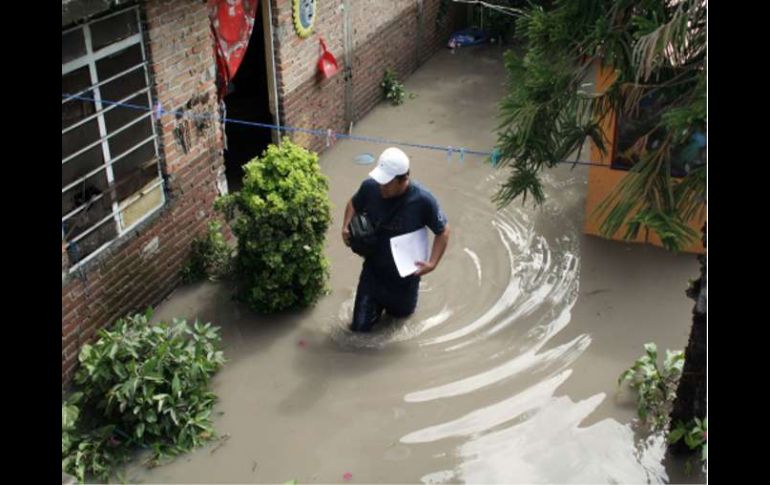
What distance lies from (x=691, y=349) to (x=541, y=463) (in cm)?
123

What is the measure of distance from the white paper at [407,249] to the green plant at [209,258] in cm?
200

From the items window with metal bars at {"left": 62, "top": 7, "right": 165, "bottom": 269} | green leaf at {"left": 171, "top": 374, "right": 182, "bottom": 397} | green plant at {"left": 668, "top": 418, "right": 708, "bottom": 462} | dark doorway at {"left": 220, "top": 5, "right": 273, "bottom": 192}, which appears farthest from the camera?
dark doorway at {"left": 220, "top": 5, "right": 273, "bottom": 192}

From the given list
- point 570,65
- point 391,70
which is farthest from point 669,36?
point 391,70

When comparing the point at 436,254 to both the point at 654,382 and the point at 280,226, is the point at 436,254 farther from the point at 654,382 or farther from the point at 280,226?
the point at 654,382

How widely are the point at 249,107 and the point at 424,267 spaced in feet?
18.2

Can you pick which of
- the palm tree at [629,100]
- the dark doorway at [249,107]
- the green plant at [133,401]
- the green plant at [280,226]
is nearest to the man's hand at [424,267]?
the green plant at [280,226]

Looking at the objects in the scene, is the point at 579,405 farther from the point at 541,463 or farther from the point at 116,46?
the point at 116,46

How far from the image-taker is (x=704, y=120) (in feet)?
11.4

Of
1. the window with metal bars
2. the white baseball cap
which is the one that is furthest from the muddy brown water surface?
the white baseball cap

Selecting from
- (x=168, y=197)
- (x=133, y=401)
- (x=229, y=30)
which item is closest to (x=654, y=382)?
(x=133, y=401)

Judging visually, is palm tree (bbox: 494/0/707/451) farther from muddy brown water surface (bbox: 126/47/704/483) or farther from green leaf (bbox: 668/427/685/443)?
muddy brown water surface (bbox: 126/47/704/483)

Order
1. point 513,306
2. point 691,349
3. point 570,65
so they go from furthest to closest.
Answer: point 513,306 < point 691,349 < point 570,65

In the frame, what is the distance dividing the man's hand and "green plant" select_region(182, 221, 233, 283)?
6.84 feet

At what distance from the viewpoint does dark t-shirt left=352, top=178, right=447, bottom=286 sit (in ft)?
20.8
